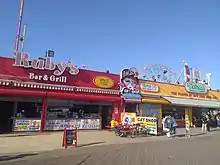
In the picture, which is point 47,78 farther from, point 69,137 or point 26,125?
point 69,137

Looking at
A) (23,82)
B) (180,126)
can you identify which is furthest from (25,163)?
(180,126)

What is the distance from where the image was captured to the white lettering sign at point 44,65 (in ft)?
63.5

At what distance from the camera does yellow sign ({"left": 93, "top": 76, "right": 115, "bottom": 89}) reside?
925 inches

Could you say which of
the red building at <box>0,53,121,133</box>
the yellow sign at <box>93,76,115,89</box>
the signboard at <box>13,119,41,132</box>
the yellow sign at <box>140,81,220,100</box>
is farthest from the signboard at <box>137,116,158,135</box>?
the signboard at <box>13,119,41,132</box>

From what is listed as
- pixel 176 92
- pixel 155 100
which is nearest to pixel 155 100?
pixel 155 100

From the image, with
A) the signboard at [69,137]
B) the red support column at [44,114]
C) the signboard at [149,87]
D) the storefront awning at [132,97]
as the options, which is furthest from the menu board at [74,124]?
the signboard at [69,137]

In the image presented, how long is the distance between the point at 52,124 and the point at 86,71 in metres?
5.41

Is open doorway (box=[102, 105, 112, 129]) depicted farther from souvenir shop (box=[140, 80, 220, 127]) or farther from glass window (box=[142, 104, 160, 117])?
glass window (box=[142, 104, 160, 117])

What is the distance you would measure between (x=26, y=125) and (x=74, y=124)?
160 inches

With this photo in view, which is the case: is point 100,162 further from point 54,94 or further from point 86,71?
point 86,71

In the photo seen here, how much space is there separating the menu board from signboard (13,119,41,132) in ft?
2.70

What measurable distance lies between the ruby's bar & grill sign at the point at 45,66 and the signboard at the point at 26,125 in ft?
10.4

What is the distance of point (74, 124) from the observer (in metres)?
21.9

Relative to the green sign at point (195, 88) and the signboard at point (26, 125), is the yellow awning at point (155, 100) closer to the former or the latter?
the green sign at point (195, 88)
